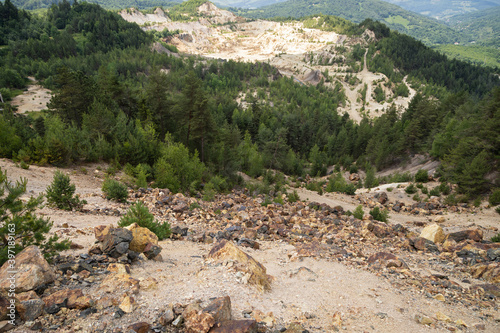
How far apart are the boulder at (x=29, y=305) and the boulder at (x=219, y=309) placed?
133 inches

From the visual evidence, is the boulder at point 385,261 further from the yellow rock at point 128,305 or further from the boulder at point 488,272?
the yellow rock at point 128,305

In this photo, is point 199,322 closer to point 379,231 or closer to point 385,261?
point 385,261

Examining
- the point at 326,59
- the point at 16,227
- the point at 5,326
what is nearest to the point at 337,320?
the point at 5,326

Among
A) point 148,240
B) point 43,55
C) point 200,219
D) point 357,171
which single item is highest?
point 43,55

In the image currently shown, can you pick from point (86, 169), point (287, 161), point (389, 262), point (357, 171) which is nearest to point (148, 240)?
point (389, 262)

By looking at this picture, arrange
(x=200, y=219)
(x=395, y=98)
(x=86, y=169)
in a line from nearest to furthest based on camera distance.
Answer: (x=200, y=219) → (x=86, y=169) → (x=395, y=98)

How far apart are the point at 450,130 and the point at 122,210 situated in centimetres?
4985

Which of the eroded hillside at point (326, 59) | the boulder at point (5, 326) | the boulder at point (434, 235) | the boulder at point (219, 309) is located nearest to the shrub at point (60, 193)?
the boulder at point (5, 326)

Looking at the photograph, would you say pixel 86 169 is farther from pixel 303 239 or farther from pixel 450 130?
pixel 450 130

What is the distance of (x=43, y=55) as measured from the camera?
94250 millimetres

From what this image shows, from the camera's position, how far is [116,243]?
7.98m

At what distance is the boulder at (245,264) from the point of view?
7.98 metres

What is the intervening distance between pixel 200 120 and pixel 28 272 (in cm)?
2540

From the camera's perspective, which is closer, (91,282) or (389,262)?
(91,282)
